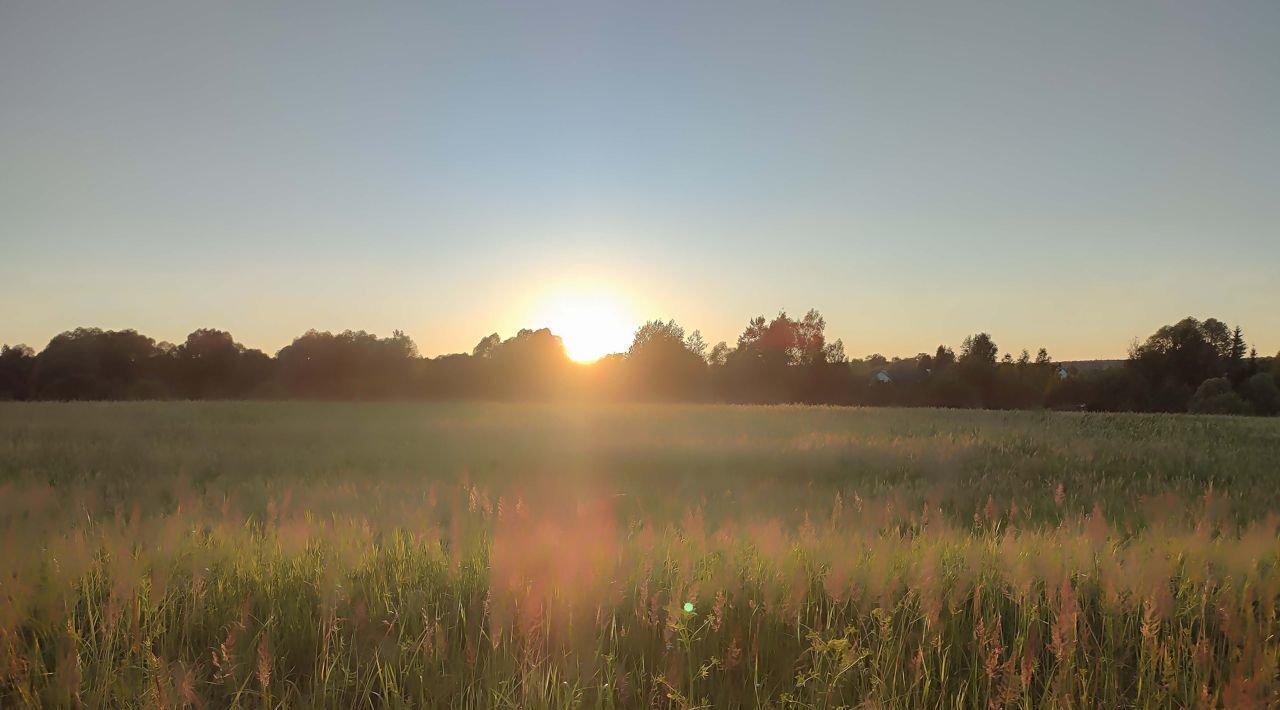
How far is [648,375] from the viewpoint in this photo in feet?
218

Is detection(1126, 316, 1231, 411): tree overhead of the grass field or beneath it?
overhead

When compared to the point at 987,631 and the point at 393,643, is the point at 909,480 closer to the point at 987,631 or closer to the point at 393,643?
the point at 987,631

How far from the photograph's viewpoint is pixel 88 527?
17.2 ft

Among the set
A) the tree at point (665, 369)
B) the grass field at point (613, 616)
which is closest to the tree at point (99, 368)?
the tree at point (665, 369)

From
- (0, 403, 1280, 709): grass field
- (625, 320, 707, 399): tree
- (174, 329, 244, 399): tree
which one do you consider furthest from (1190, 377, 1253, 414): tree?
(174, 329, 244, 399): tree

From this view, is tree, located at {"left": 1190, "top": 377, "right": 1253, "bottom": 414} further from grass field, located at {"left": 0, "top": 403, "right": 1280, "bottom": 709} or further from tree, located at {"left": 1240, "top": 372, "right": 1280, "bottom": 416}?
grass field, located at {"left": 0, "top": 403, "right": 1280, "bottom": 709}

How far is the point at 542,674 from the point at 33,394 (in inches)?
2302

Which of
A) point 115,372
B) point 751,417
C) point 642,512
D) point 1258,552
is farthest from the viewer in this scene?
point 115,372

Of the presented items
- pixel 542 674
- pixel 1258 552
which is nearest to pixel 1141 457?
pixel 1258 552

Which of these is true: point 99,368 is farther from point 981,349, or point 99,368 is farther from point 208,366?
point 981,349

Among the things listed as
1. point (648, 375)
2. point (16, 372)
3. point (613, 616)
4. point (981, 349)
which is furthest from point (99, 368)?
point (981, 349)

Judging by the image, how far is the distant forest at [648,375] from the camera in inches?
1869

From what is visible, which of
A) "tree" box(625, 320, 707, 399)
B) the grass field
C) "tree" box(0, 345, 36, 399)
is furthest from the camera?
"tree" box(625, 320, 707, 399)

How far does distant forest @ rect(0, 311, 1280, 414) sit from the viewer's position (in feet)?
156
